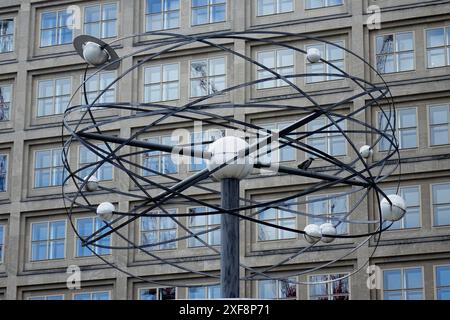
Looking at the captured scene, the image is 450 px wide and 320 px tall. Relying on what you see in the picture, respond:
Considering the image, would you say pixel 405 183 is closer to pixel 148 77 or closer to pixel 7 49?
pixel 148 77

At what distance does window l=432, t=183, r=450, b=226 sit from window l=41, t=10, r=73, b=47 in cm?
1410

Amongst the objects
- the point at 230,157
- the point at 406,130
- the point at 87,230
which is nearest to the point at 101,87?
the point at 87,230

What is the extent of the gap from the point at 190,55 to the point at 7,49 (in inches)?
280

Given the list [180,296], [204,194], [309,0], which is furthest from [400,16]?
[180,296]

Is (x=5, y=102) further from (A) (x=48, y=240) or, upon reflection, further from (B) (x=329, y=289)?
(B) (x=329, y=289)

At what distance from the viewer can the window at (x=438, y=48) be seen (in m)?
37.1

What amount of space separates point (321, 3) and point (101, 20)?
26.1ft

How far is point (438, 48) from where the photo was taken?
37.2 metres

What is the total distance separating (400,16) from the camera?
3747 centimetres

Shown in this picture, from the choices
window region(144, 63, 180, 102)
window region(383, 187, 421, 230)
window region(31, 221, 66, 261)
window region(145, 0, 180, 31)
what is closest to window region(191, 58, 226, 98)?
window region(144, 63, 180, 102)

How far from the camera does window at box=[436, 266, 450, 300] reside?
116 feet
